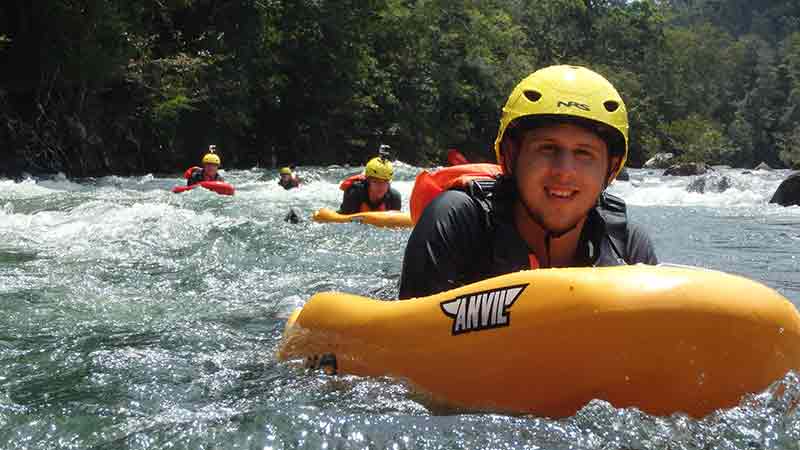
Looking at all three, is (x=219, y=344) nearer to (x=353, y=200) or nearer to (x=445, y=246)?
(x=445, y=246)

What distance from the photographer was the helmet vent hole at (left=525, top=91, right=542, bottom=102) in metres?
2.87

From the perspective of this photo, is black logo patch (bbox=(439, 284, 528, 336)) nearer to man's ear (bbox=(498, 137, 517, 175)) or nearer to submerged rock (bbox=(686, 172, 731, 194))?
man's ear (bbox=(498, 137, 517, 175))

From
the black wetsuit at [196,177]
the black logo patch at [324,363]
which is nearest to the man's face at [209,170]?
the black wetsuit at [196,177]

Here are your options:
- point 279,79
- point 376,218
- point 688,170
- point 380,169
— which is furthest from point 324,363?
point 688,170

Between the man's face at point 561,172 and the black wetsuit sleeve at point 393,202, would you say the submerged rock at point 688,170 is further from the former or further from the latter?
the man's face at point 561,172

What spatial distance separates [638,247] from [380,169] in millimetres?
6334

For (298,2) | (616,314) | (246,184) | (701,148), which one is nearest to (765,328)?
(616,314)

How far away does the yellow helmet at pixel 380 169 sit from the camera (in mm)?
9336

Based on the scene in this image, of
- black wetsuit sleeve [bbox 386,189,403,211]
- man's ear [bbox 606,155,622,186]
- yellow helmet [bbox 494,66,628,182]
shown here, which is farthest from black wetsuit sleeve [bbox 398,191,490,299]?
black wetsuit sleeve [bbox 386,189,403,211]

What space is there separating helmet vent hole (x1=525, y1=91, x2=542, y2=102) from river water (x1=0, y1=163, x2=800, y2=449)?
106 cm

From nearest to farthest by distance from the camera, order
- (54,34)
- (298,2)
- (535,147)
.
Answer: (535,147) → (54,34) → (298,2)

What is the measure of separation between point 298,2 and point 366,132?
5.06m

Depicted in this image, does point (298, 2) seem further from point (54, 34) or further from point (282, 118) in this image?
point (54, 34)

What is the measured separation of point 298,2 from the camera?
26.6m
